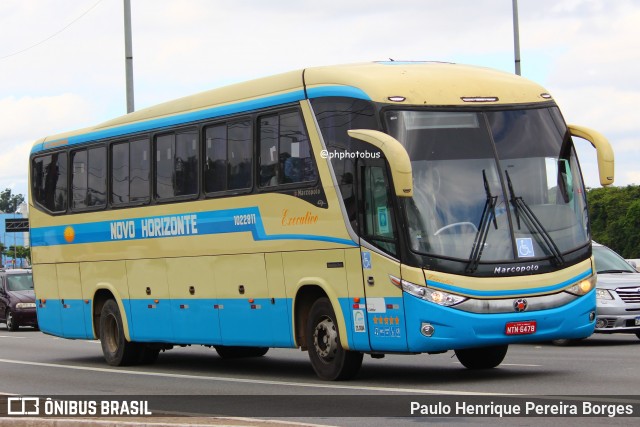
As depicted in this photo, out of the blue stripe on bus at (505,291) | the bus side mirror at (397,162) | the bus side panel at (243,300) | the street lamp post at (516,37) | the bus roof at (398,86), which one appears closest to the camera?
the bus side mirror at (397,162)

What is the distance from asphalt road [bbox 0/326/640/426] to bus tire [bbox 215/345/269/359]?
172mm

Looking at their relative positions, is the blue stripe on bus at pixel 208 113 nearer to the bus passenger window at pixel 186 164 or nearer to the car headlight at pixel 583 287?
the bus passenger window at pixel 186 164

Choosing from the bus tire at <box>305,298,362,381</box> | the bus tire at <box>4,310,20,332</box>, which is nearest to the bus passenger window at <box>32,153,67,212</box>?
the bus tire at <box>305,298,362,381</box>

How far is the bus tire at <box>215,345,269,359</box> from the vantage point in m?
21.6

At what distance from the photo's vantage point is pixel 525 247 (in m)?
15.0

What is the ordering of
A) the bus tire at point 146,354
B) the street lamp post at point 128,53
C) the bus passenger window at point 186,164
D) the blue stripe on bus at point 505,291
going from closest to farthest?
1. the blue stripe on bus at point 505,291
2. the bus passenger window at point 186,164
3. the bus tire at point 146,354
4. the street lamp post at point 128,53

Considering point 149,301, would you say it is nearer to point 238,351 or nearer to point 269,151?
point 238,351

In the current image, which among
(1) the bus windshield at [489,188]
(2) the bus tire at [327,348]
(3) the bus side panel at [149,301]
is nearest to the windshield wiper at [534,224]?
(1) the bus windshield at [489,188]

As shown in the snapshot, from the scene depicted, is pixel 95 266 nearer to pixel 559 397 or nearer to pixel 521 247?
pixel 521 247

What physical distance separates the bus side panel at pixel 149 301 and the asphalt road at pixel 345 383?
586mm

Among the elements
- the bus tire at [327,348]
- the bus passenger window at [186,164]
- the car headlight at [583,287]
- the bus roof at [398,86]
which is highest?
the bus roof at [398,86]

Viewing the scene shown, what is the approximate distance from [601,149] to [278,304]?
448 cm

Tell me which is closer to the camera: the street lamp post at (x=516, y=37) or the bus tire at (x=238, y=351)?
the bus tire at (x=238, y=351)

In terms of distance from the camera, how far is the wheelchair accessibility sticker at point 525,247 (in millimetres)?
14922
